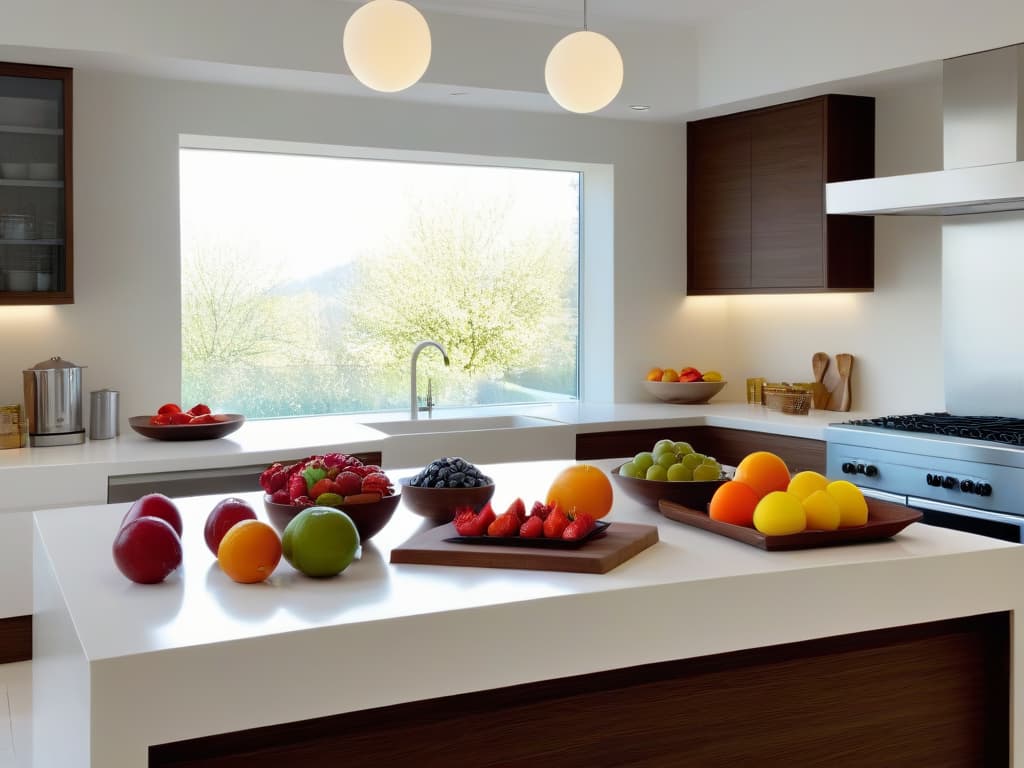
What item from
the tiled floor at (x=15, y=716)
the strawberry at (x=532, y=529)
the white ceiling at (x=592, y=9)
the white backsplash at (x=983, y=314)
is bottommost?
the tiled floor at (x=15, y=716)

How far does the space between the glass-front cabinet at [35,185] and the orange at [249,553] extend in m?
2.57

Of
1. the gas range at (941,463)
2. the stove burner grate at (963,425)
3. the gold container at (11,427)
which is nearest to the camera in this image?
the gas range at (941,463)

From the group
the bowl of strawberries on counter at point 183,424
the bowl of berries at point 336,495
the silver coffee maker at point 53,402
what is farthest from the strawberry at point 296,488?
the silver coffee maker at point 53,402

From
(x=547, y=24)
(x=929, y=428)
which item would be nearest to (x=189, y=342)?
(x=547, y=24)

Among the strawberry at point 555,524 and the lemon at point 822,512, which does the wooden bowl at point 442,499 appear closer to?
the strawberry at point 555,524

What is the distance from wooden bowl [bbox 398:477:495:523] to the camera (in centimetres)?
214

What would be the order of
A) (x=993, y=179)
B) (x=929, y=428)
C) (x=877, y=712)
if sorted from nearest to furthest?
(x=877, y=712) < (x=993, y=179) < (x=929, y=428)

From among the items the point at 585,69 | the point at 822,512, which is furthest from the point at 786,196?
the point at 822,512

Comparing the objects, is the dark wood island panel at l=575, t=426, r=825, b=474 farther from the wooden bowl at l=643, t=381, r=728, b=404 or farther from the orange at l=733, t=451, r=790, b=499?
the orange at l=733, t=451, r=790, b=499

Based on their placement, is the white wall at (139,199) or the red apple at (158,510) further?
the white wall at (139,199)

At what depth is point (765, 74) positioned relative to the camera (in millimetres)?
4625

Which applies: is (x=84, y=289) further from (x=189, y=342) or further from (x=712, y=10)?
(x=712, y=10)

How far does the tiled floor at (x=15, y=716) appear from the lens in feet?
9.69

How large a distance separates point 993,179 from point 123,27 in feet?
10.5
